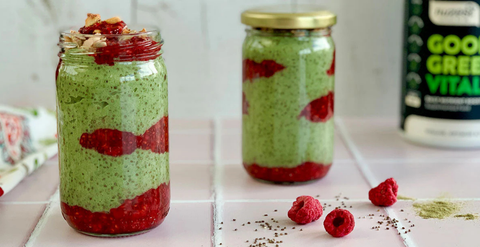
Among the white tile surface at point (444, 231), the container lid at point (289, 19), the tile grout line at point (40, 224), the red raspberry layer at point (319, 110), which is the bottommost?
the white tile surface at point (444, 231)

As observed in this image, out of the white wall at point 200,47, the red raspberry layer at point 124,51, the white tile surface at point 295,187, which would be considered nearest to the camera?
the red raspberry layer at point 124,51

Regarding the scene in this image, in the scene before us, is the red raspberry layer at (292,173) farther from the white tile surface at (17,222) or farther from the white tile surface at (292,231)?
the white tile surface at (17,222)

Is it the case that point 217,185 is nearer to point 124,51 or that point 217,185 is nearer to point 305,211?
point 305,211

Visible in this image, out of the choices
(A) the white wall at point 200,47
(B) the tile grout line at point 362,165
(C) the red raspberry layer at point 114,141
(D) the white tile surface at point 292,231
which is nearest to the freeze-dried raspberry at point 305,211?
(D) the white tile surface at point 292,231

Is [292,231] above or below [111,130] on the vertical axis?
below

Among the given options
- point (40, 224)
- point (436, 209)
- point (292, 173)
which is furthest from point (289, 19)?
point (40, 224)

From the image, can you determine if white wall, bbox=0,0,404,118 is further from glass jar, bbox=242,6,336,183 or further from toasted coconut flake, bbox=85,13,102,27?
toasted coconut flake, bbox=85,13,102,27

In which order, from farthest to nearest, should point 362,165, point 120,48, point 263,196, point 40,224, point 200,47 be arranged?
point 200,47, point 362,165, point 263,196, point 40,224, point 120,48
